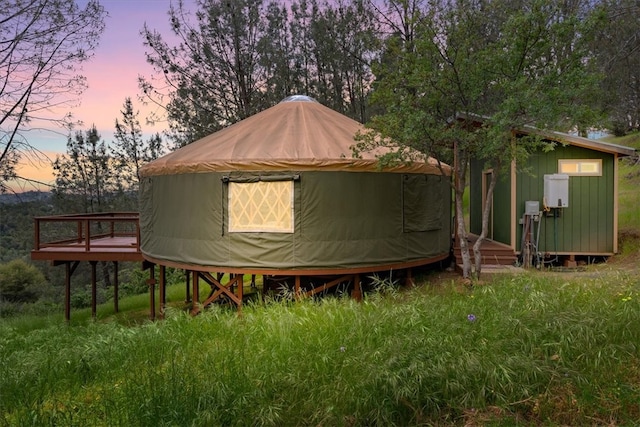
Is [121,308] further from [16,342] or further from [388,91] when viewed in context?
[388,91]

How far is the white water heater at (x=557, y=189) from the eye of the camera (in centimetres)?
743

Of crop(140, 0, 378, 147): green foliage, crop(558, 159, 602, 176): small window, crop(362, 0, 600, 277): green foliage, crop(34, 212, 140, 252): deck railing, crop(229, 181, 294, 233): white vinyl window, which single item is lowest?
crop(34, 212, 140, 252): deck railing

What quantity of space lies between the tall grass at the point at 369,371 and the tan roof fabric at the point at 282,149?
2635 mm

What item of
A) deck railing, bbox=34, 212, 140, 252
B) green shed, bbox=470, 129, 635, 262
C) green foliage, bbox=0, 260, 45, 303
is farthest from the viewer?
green foliage, bbox=0, 260, 45, 303

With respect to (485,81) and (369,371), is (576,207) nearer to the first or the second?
(485,81)

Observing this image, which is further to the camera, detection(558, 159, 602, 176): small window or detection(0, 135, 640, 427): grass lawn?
detection(558, 159, 602, 176): small window

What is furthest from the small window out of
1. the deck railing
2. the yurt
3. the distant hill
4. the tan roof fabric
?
the distant hill

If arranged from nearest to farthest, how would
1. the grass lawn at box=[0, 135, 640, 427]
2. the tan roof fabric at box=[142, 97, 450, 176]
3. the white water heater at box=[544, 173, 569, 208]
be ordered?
the grass lawn at box=[0, 135, 640, 427], the tan roof fabric at box=[142, 97, 450, 176], the white water heater at box=[544, 173, 569, 208]

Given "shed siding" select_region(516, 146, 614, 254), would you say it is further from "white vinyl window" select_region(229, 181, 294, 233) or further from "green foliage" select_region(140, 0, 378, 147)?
"green foliage" select_region(140, 0, 378, 147)

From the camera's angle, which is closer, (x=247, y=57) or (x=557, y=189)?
(x=557, y=189)

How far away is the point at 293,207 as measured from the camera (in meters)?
6.18

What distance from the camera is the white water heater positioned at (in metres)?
7.43

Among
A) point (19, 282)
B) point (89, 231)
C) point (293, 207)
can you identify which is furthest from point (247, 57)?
point (19, 282)

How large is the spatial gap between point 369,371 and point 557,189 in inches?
244
